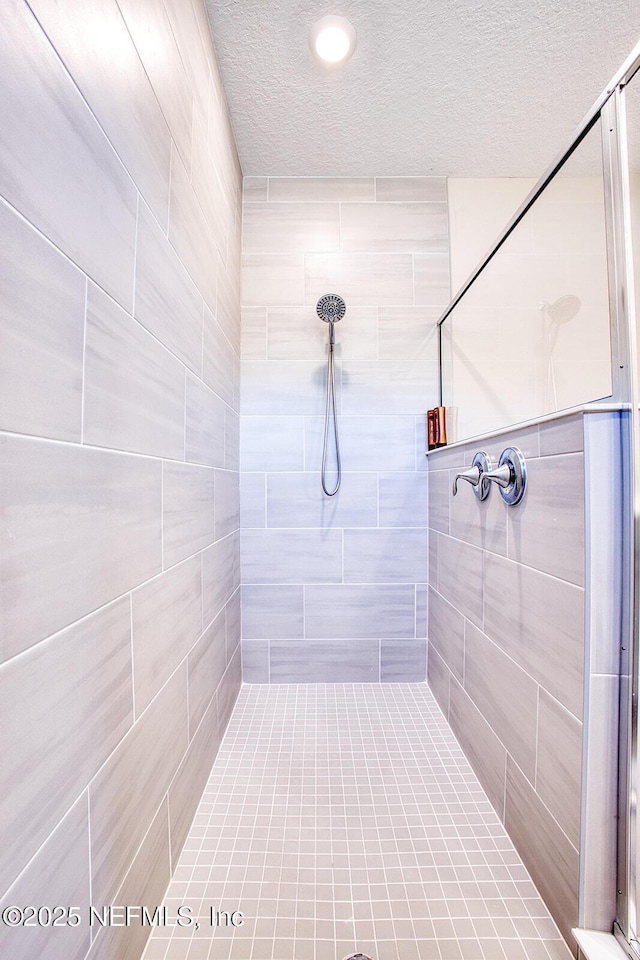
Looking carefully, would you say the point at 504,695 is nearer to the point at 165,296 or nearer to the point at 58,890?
the point at 58,890

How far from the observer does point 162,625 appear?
836 millimetres

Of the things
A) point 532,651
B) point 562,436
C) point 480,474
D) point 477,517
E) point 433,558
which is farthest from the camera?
point 433,558

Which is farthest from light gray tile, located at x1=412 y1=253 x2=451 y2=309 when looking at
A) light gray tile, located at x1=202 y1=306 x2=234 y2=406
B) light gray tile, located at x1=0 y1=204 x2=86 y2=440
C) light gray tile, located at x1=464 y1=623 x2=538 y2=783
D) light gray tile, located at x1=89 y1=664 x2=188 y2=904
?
light gray tile, located at x1=89 y1=664 x2=188 y2=904

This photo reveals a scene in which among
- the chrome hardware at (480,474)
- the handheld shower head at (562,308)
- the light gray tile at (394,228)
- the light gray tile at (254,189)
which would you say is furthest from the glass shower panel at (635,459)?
the light gray tile at (254,189)

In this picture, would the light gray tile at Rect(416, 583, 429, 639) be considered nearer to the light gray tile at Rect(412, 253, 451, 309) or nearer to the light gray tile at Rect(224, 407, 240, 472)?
the light gray tile at Rect(224, 407, 240, 472)

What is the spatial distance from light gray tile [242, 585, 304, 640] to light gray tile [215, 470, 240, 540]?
0.32 m

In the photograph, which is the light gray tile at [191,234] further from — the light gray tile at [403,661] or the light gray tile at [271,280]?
the light gray tile at [403,661]

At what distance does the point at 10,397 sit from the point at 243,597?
4.86 feet

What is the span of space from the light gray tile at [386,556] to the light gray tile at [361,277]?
3.28 ft

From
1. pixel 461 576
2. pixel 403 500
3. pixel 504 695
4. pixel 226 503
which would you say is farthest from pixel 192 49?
pixel 504 695

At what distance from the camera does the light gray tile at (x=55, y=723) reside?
0.41 m

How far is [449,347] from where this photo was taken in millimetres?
1727

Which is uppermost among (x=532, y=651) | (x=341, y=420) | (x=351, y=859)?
(x=341, y=420)

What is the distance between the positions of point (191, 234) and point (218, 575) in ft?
3.20
